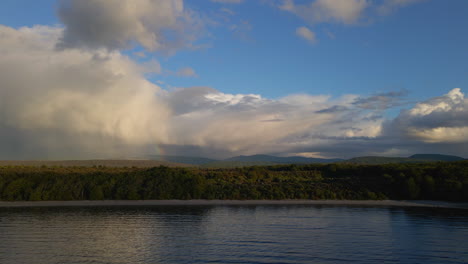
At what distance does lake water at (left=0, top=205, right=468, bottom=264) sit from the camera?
26.4 metres

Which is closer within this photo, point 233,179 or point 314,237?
point 314,237

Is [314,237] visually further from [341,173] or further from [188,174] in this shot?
[341,173]

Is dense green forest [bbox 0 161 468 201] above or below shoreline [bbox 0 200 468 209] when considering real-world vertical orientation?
above

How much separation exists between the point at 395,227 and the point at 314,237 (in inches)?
537

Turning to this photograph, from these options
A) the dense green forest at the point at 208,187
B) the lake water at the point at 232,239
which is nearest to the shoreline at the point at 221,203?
the dense green forest at the point at 208,187

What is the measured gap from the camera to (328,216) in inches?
1949

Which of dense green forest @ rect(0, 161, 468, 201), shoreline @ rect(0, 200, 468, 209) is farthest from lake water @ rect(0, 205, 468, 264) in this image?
dense green forest @ rect(0, 161, 468, 201)

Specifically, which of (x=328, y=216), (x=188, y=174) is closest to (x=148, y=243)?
(x=328, y=216)

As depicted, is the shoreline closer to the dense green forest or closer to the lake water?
the dense green forest

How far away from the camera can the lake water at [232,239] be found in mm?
26406

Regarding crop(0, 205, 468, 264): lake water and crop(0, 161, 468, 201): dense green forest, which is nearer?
crop(0, 205, 468, 264): lake water

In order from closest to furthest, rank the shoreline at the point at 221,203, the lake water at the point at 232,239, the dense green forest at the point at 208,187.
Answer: the lake water at the point at 232,239
the shoreline at the point at 221,203
the dense green forest at the point at 208,187

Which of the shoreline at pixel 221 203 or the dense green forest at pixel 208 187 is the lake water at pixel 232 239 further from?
the dense green forest at pixel 208 187

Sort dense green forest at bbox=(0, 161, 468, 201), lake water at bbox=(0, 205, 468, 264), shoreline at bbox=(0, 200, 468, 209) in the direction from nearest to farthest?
lake water at bbox=(0, 205, 468, 264) < shoreline at bbox=(0, 200, 468, 209) < dense green forest at bbox=(0, 161, 468, 201)
